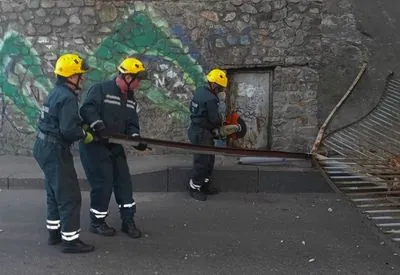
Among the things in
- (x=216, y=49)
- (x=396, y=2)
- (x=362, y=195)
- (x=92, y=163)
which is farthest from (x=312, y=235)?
(x=396, y=2)

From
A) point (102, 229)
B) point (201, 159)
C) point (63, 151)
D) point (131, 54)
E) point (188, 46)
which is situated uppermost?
point (188, 46)

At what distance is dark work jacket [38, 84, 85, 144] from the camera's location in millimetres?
5090

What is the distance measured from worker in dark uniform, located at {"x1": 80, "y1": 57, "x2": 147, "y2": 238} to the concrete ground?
0.72ft

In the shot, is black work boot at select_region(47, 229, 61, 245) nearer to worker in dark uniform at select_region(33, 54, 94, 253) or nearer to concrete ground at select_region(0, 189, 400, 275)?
concrete ground at select_region(0, 189, 400, 275)

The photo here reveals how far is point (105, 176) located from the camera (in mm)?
5715

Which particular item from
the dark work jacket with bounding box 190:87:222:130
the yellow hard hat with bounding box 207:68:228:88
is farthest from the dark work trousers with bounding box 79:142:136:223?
the yellow hard hat with bounding box 207:68:228:88

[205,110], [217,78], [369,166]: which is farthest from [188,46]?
[369,166]

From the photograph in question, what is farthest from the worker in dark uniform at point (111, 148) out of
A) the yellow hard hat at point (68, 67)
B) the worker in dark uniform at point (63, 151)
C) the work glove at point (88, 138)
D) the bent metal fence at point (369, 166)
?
the bent metal fence at point (369, 166)

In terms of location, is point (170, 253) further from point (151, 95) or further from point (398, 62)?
point (398, 62)

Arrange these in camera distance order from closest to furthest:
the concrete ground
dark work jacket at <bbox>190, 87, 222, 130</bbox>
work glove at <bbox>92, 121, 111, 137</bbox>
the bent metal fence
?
the bent metal fence, the concrete ground, work glove at <bbox>92, 121, 111, 137</bbox>, dark work jacket at <bbox>190, 87, 222, 130</bbox>

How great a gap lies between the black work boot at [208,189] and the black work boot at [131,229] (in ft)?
5.89

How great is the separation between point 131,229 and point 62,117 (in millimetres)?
1419

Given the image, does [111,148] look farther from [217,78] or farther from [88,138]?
[217,78]

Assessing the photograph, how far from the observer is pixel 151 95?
29.4 feet
